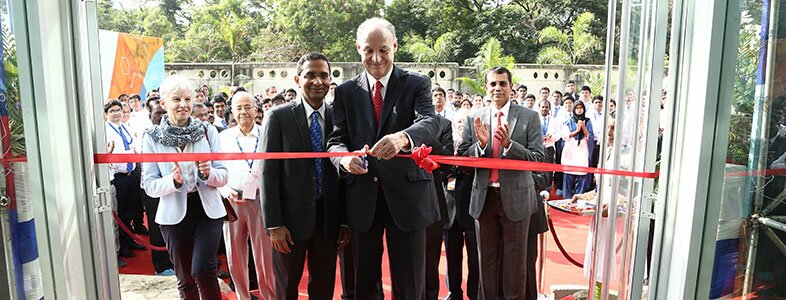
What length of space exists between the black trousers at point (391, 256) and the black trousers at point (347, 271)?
26 centimetres

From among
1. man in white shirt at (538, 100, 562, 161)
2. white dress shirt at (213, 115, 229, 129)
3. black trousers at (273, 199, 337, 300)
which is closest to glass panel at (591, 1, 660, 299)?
black trousers at (273, 199, 337, 300)

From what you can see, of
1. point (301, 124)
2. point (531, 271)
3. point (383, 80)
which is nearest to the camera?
point (383, 80)

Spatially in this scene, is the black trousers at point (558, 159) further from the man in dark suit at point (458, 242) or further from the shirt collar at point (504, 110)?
the shirt collar at point (504, 110)

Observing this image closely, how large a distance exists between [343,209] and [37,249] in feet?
4.62

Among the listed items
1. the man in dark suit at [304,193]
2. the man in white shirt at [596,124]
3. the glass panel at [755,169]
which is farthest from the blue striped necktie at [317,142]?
the man in white shirt at [596,124]

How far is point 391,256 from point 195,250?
1.18 m

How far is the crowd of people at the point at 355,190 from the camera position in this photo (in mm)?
2672

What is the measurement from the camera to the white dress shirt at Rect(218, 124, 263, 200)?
3.92 metres

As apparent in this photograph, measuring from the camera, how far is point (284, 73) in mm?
17359

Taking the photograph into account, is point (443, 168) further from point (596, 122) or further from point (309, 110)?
point (596, 122)

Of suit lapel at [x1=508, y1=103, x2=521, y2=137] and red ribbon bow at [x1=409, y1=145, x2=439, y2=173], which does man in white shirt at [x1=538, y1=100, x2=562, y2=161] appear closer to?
suit lapel at [x1=508, y1=103, x2=521, y2=137]

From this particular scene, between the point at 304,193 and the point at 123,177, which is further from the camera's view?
the point at 123,177

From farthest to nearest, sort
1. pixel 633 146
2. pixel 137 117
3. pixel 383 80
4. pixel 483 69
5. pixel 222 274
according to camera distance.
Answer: pixel 483 69
pixel 137 117
pixel 222 274
pixel 383 80
pixel 633 146

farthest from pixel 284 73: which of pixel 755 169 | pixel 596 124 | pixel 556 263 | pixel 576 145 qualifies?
pixel 755 169
